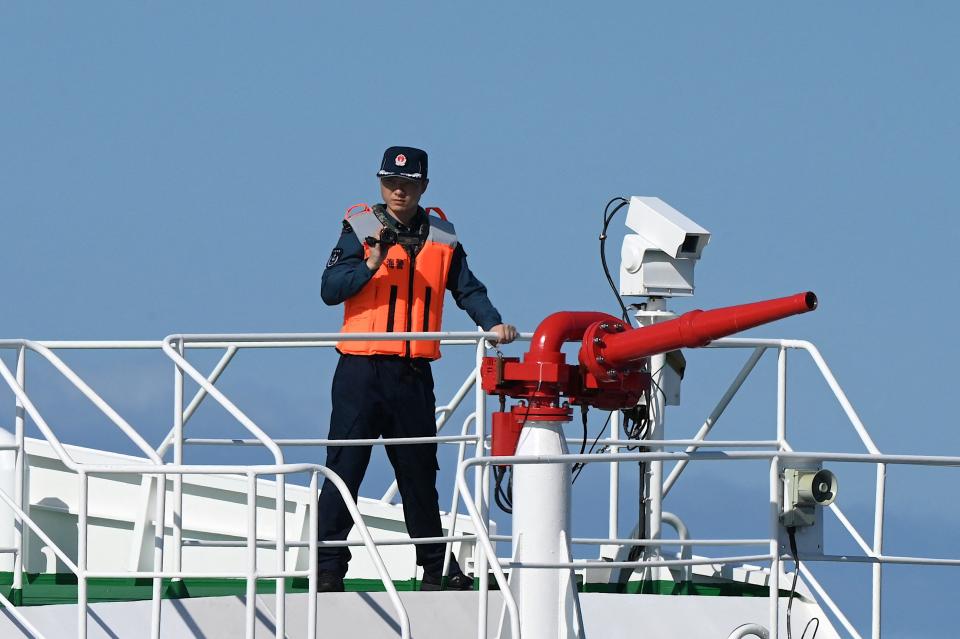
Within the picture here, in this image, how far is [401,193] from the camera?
10.9m

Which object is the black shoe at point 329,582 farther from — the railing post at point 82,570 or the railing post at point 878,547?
the railing post at point 878,547

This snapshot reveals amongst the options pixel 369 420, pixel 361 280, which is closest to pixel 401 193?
pixel 361 280

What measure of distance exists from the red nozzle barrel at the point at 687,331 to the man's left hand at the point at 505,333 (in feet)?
2.88

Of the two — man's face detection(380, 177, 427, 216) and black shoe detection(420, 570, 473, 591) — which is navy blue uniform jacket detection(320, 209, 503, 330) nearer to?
man's face detection(380, 177, 427, 216)

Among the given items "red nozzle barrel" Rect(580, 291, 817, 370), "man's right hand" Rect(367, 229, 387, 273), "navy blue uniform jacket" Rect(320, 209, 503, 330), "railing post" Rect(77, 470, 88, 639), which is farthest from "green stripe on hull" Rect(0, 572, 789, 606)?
"man's right hand" Rect(367, 229, 387, 273)

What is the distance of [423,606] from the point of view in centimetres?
1050

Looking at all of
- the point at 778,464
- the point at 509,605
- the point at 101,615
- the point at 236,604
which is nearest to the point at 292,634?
the point at 236,604

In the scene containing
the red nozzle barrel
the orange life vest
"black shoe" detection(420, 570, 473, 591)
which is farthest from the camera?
"black shoe" detection(420, 570, 473, 591)

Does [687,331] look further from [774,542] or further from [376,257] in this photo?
[376,257]

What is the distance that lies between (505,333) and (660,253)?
5.56 feet

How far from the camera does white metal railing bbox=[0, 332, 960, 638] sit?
8672mm

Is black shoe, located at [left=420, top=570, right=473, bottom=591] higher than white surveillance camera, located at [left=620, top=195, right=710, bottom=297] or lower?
lower

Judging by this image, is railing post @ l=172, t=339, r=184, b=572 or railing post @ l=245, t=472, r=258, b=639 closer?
railing post @ l=245, t=472, r=258, b=639

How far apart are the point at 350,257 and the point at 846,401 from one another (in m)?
3.17
